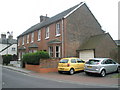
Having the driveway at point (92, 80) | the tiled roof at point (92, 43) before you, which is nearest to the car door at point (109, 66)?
the driveway at point (92, 80)

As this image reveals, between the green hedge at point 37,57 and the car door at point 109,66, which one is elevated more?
the green hedge at point 37,57

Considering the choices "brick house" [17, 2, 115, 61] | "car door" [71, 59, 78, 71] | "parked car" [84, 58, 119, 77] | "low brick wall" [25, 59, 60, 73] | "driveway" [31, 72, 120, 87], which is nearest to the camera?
"driveway" [31, 72, 120, 87]

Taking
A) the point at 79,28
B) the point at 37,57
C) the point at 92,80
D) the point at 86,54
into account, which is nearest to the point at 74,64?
the point at 92,80

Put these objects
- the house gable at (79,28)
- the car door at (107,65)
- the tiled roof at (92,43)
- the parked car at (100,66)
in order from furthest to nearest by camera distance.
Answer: the house gable at (79,28)
the tiled roof at (92,43)
the car door at (107,65)
the parked car at (100,66)

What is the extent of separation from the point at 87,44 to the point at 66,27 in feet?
13.5

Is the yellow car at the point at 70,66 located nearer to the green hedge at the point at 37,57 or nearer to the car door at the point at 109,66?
the green hedge at the point at 37,57

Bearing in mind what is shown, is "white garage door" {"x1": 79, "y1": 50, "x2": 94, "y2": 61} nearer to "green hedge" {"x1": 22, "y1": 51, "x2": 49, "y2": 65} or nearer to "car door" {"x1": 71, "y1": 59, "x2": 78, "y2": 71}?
"car door" {"x1": 71, "y1": 59, "x2": 78, "y2": 71}

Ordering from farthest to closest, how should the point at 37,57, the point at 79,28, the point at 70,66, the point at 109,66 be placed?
the point at 79,28 < the point at 37,57 < the point at 70,66 < the point at 109,66

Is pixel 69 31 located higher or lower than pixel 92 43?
higher

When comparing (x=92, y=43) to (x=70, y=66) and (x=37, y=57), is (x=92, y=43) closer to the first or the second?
(x=70, y=66)

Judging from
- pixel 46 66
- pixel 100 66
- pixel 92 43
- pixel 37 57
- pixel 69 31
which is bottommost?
pixel 46 66

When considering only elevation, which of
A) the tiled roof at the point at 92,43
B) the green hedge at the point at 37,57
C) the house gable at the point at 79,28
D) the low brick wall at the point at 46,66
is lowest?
the low brick wall at the point at 46,66

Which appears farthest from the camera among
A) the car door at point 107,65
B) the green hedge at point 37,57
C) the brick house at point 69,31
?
the brick house at point 69,31

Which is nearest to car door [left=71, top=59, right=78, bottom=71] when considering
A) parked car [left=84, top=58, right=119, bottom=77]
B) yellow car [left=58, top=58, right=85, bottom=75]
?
yellow car [left=58, top=58, right=85, bottom=75]
